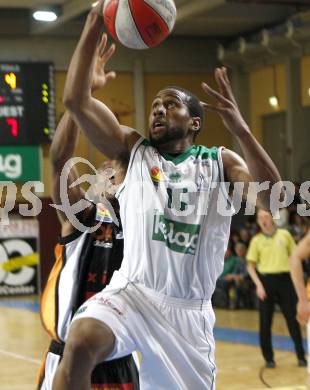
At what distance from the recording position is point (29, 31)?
2077 cm

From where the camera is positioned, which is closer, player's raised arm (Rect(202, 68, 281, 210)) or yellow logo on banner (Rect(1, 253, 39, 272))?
player's raised arm (Rect(202, 68, 281, 210))

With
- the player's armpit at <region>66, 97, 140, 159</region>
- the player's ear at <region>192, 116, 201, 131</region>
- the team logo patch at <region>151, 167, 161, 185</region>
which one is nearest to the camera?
the player's armpit at <region>66, 97, 140, 159</region>

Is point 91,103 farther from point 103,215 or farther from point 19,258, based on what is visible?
point 19,258

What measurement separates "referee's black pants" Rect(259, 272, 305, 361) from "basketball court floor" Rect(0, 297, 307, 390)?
0.26 meters

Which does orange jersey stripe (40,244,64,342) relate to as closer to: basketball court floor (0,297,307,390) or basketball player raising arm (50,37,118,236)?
basketball player raising arm (50,37,118,236)

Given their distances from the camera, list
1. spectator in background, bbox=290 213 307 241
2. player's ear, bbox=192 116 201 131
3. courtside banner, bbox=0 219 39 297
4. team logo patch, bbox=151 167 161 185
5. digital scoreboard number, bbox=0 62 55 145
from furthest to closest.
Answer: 1. courtside banner, bbox=0 219 39 297
2. digital scoreboard number, bbox=0 62 55 145
3. spectator in background, bbox=290 213 307 241
4. player's ear, bbox=192 116 201 131
5. team logo patch, bbox=151 167 161 185

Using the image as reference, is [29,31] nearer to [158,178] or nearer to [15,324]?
[15,324]

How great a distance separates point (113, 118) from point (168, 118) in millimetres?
299

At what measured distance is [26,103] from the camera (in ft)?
60.0

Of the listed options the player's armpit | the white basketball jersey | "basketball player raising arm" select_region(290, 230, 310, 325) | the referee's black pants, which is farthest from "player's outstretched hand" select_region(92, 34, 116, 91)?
the referee's black pants

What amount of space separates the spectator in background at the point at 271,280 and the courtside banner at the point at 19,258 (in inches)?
410

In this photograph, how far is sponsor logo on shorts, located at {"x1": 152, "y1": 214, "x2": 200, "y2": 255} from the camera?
14.1ft

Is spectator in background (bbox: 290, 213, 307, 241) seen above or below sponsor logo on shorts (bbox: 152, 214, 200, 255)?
below

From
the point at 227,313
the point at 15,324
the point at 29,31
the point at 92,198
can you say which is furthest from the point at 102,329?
the point at 29,31
